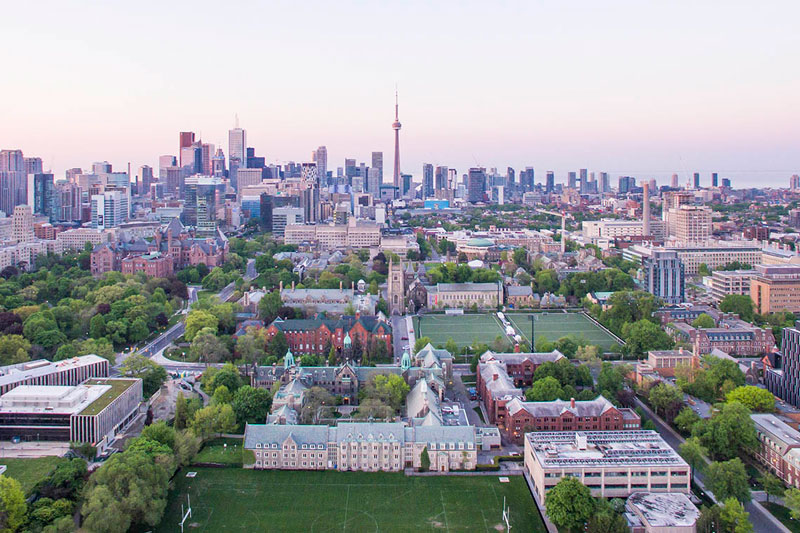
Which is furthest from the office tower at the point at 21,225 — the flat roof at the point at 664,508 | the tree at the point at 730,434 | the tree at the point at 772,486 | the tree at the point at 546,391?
the tree at the point at 772,486

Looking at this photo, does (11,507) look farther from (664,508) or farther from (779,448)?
(779,448)

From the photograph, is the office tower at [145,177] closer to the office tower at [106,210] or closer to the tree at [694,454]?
the office tower at [106,210]

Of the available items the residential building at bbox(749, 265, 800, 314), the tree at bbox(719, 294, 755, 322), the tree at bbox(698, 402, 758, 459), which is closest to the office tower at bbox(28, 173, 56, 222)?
the tree at bbox(719, 294, 755, 322)

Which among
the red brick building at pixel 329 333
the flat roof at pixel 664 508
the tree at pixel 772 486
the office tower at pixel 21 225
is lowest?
the flat roof at pixel 664 508

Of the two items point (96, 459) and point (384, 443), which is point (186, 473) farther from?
point (384, 443)

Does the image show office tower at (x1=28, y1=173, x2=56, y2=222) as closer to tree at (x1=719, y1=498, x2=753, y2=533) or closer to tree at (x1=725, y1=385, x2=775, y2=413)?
tree at (x1=725, y1=385, x2=775, y2=413)

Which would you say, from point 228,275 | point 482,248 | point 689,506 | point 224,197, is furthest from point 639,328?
point 224,197
